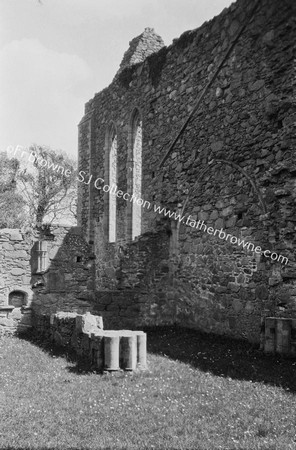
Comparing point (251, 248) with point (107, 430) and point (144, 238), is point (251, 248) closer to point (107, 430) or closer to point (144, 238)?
point (144, 238)

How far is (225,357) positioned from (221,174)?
4614 mm

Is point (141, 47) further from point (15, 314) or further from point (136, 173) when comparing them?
point (15, 314)

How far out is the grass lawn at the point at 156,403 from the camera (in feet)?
15.6

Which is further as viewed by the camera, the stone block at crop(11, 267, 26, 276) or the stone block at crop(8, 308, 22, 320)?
the stone block at crop(11, 267, 26, 276)

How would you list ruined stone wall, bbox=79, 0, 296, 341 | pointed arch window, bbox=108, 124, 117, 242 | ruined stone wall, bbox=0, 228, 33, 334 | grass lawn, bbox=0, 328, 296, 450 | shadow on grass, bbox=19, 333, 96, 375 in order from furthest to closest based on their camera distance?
1. pointed arch window, bbox=108, 124, 117, 242
2. ruined stone wall, bbox=0, 228, 33, 334
3. ruined stone wall, bbox=79, 0, 296, 341
4. shadow on grass, bbox=19, 333, 96, 375
5. grass lawn, bbox=0, 328, 296, 450

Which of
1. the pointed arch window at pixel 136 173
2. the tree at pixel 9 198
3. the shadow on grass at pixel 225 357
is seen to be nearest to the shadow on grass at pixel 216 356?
the shadow on grass at pixel 225 357

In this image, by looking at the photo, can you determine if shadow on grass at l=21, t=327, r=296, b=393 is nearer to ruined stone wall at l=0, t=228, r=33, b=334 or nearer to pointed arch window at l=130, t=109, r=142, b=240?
ruined stone wall at l=0, t=228, r=33, b=334

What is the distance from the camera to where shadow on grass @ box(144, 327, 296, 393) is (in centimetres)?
710

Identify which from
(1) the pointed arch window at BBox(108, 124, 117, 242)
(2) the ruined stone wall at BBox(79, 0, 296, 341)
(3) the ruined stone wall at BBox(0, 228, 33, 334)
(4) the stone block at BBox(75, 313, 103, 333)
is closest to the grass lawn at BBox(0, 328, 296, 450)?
(4) the stone block at BBox(75, 313, 103, 333)

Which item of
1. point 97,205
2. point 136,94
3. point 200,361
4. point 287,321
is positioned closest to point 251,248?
point 287,321

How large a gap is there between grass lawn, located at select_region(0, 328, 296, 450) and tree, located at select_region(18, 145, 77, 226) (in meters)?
28.9

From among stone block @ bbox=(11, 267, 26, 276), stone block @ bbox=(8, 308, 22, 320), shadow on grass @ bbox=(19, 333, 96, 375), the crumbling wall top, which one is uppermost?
the crumbling wall top

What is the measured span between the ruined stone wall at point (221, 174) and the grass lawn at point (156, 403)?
212 centimetres

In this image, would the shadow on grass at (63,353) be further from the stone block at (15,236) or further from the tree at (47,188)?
the tree at (47,188)
